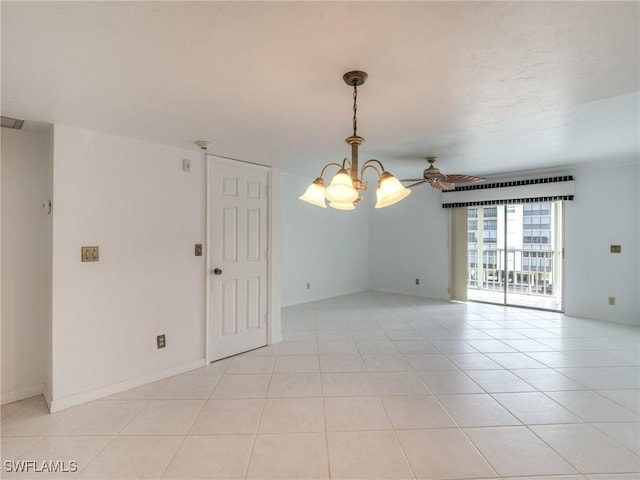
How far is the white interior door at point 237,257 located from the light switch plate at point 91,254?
1003 millimetres

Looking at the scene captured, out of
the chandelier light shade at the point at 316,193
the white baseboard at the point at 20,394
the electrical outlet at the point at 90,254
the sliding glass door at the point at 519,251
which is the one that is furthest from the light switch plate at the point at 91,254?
the sliding glass door at the point at 519,251

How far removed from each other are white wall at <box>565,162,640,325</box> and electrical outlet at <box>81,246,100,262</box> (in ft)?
21.1

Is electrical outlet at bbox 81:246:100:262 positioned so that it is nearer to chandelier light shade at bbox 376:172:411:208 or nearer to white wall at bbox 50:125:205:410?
white wall at bbox 50:125:205:410

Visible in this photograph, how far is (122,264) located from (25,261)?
→ 761 mm

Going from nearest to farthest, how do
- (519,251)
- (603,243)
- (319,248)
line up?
(603,243)
(519,251)
(319,248)

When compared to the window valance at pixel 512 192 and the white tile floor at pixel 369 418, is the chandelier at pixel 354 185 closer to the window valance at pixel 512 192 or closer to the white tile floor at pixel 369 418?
the white tile floor at pixel 369 418

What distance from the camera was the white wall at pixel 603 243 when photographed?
14.8 feet

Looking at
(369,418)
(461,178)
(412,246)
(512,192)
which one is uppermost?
(512,192)

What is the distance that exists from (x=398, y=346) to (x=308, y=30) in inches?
135

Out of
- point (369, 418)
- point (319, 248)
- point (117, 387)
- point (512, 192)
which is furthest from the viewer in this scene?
point (319, 248)

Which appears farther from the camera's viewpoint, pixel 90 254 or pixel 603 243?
pixel 603 243

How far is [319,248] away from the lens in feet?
20.7

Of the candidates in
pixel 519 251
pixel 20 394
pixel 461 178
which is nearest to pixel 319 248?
pixel 461 178

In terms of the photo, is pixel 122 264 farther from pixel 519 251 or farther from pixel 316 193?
pixel 519 251
